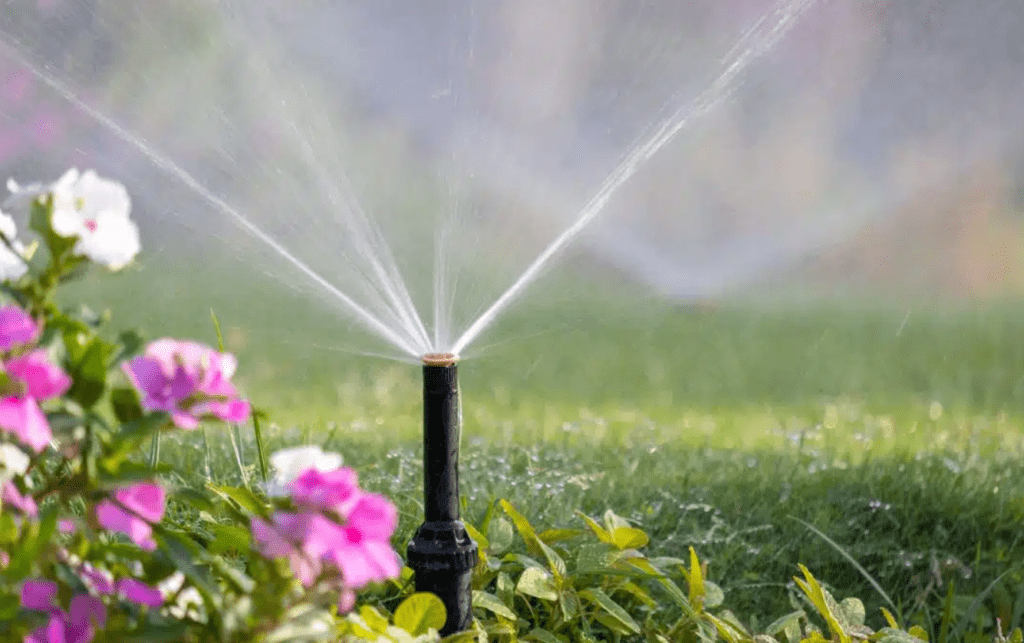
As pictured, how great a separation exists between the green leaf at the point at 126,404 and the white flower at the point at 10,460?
0.10 metres

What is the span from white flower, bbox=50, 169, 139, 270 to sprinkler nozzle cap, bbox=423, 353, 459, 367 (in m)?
0.62

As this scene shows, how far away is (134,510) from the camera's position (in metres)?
1.31

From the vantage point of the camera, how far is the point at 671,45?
7949mm

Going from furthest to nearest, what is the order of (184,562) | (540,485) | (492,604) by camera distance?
1. (540,485)
2. (492,604)
3. (184,562)

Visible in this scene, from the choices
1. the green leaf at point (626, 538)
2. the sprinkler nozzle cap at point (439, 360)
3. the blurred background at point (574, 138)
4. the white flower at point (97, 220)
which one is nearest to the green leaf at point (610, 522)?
the green leaf at point (626, 538)

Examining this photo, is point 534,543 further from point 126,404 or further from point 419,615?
point 126,404

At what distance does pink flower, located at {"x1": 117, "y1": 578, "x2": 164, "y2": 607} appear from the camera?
131cm

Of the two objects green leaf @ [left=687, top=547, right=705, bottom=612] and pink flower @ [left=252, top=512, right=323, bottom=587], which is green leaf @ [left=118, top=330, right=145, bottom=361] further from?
green leaf @ [left=687, top=547, right=705, bottom=612]

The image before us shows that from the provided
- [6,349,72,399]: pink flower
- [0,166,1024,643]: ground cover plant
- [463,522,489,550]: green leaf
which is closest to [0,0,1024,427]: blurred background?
[0,166,1024,643]: ground cover plant

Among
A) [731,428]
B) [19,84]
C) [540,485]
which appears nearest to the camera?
[540,485]

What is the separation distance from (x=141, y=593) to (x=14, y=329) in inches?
12.2

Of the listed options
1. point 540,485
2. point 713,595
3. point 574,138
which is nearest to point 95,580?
point 713,595

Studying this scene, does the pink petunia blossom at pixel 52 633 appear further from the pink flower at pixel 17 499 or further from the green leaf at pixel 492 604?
the green leaf at pixel 492 604

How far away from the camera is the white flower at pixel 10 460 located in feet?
4.10
